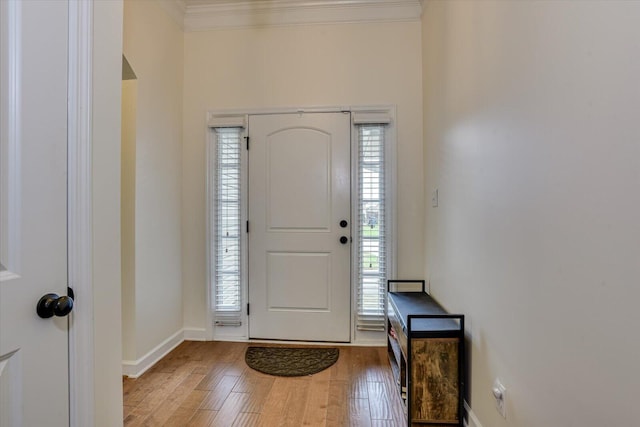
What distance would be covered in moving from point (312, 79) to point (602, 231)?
97.9 inches

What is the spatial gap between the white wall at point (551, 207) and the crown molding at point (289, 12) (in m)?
1.13

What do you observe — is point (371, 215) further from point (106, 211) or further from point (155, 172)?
point (106, 211)

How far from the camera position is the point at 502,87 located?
4.13 feet

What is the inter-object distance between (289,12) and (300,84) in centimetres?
66

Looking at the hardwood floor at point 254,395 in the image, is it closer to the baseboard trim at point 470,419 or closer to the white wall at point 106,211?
the baseboard trim at point 470,419

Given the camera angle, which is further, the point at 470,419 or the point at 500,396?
the point at 470,419

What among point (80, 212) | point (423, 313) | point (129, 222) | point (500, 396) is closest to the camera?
point (80, 212)

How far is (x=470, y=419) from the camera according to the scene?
155cm

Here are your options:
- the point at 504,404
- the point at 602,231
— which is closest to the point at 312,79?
the point at 602,231

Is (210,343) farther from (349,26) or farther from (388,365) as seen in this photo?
(349,26)

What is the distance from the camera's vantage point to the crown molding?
2641 mm

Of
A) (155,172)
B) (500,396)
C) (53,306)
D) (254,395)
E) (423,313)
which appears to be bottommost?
(254,395)

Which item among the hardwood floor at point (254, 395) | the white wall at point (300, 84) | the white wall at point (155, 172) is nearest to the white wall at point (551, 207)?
the hardwood floor at point (254, 395)

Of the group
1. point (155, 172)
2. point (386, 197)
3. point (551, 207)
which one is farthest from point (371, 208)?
point (155, 172)
